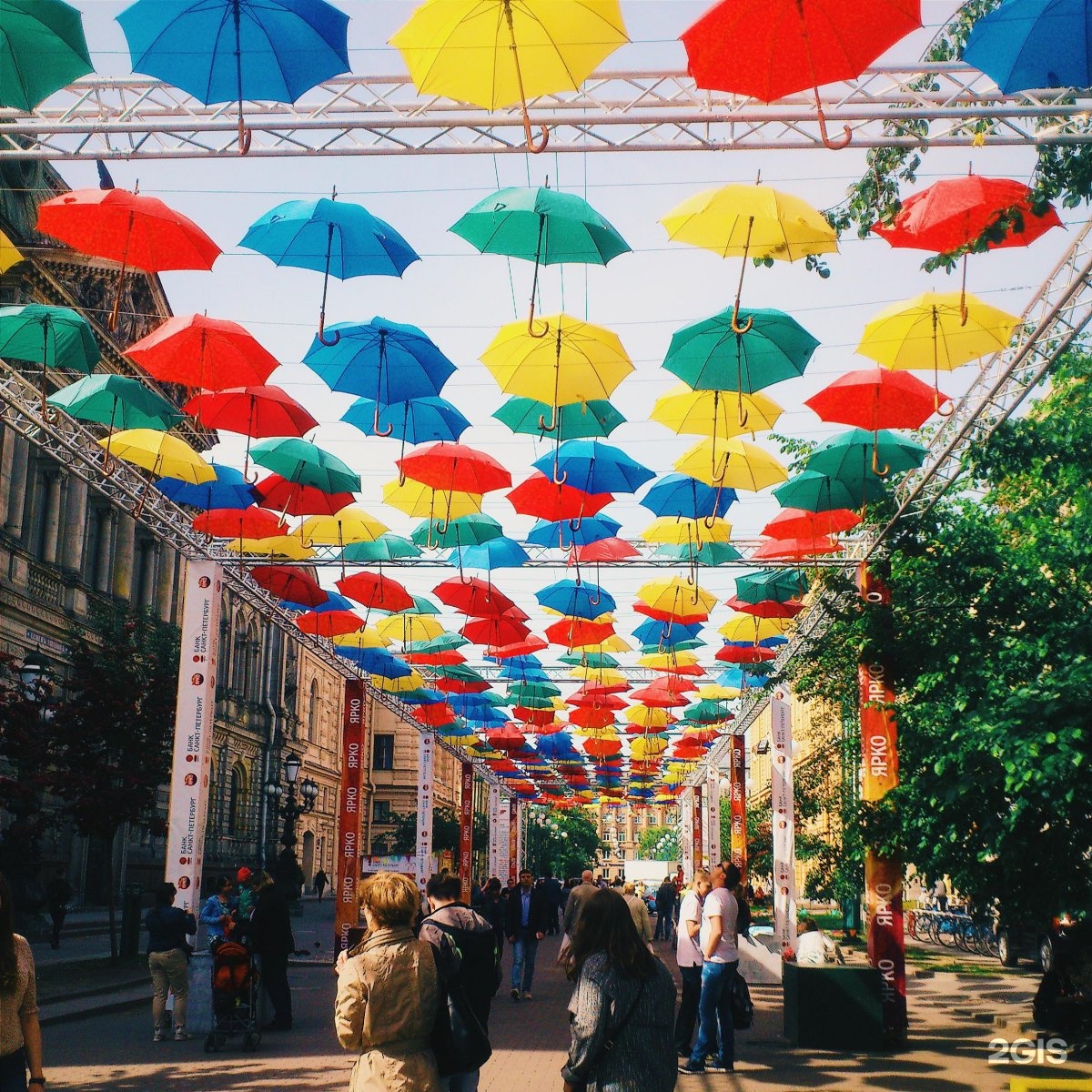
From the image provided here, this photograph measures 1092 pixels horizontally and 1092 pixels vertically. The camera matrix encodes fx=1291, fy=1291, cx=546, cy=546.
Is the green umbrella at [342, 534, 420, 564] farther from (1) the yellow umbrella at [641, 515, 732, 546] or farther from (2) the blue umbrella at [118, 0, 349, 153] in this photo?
(2) the blue umbrella at [118, 0, 349, 153]

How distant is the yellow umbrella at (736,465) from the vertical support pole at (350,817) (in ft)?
45.0

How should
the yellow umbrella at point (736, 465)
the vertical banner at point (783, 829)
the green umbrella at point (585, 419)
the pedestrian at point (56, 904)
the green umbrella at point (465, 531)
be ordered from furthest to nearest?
the pedestrian at point (56, 904) → the vertical banner at point (783, 829) → the green umbrella at point (465, 531) → the yellow umbrella at point (736, 465) → the green umbrella at point (585, 419)

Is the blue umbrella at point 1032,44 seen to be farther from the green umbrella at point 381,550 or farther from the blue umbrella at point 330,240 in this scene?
the green umbrella at point 381,550

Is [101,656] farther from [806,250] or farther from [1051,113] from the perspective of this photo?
[1051,113]

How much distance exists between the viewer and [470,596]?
22.6 m

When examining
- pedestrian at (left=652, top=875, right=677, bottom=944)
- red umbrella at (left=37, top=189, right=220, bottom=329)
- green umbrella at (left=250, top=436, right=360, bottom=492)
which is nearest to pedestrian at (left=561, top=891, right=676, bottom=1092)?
red umbrella at (left=37, top=189, right=220, bottom=329)

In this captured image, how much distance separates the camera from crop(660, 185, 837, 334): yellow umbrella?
10.8m

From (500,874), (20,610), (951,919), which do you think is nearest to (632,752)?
(500,874)

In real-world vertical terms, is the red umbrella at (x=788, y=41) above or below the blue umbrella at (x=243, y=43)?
below

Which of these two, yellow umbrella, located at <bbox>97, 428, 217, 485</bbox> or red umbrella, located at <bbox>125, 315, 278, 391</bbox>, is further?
yellow umbrella, located at <bbox>97, 428, 217, 485</bbox>

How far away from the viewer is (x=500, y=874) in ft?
169

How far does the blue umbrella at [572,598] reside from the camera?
2362cm

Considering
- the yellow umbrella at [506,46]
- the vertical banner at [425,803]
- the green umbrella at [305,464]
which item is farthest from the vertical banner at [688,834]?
the yellow umbrella at [506,46]

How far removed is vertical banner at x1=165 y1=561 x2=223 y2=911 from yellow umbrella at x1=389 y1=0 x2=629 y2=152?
11.3 meters
